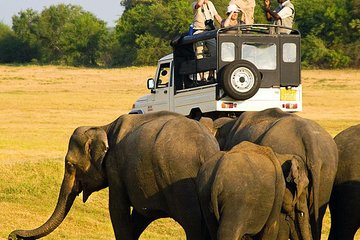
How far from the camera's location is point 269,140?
12875mm

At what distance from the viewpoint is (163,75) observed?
75.9 feet

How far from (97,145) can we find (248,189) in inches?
112

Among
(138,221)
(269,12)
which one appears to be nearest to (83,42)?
(269,12)

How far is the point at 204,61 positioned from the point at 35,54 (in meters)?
42.4

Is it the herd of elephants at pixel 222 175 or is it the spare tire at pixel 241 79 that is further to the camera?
the spare tire at pixel 241 79

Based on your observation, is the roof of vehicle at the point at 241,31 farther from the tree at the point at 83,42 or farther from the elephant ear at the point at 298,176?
the tree at the point at 83,42

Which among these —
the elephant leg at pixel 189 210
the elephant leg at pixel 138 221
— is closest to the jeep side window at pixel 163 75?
the elephant leg at pixel 138 221

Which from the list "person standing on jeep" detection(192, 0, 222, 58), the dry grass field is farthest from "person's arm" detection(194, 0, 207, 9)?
the dry grass field

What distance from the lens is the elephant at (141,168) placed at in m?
12.5

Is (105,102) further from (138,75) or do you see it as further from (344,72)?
(344,72)

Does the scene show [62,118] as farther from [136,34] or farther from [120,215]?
[120,215]

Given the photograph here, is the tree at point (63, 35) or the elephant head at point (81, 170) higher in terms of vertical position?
the elephant head at point (81, 170)

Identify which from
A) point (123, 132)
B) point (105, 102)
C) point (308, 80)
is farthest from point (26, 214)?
point (308, 80)

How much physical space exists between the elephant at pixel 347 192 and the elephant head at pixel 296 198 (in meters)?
1.22
